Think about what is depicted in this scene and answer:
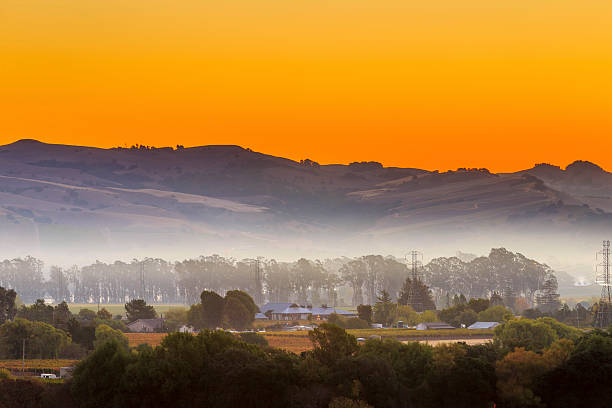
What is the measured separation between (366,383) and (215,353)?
14.3 m

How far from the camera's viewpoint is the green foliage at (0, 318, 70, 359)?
114 m

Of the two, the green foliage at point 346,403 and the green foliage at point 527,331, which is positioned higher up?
the green foliage at point 527,331

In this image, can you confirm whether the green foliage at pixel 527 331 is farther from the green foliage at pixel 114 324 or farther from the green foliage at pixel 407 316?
the green foliage at pixel 114 324

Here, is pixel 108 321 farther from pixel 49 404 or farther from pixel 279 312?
pixel 49 404

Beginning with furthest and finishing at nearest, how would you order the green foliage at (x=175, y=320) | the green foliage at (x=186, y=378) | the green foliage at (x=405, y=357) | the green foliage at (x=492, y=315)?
the green foliage at (x=175, y=320)
the green foliage at (x=492, y=315)
the green foliage at (x=405, y=357)
the green foliage at (x=186, y=378)

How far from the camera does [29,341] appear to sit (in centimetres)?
11531

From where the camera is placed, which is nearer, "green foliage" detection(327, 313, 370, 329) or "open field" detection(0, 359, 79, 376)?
"open field" detection(0, 359, 79, 376)

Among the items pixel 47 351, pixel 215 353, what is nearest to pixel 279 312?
pixel 47 351

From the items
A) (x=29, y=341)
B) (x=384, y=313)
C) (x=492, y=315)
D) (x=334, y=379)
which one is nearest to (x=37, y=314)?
(x=29, y=341)

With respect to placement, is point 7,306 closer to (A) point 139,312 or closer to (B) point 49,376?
(A) point 139,312

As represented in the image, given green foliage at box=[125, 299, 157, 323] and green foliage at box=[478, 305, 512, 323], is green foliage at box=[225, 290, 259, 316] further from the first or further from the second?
green foliage at box=[478, 305, 512, 323]

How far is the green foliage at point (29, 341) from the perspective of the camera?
374 ft

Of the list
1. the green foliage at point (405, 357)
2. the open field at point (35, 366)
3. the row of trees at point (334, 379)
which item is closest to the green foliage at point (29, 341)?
the open field at point (35, 366)

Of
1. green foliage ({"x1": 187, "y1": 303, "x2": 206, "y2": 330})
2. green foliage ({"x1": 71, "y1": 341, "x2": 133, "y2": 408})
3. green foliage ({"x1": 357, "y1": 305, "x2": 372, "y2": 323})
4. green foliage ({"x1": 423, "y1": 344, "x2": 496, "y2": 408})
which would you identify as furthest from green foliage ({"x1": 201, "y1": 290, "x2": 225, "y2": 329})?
green foliage ({"x1": 423, "y1": 344, "x2": 496, "y2": 408})
